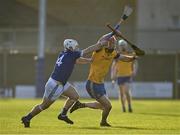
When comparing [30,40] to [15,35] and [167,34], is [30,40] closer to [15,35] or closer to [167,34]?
[15,35]

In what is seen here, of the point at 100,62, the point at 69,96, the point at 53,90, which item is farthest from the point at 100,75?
the point at 53,90

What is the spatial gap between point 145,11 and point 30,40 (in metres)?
8.30

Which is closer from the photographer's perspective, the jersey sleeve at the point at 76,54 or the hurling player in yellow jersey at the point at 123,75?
the jersey sleeve at the point at 76,54

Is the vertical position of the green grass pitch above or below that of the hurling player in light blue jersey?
below

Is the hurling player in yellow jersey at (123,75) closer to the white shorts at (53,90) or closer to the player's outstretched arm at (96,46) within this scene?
the player's outstretched arm at (96,46)

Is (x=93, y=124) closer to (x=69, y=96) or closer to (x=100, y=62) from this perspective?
(x=69, y=96)

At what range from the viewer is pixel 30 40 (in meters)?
45.8

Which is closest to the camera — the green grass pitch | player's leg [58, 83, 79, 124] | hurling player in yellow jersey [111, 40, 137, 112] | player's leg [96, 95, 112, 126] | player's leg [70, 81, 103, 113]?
the green grass pitch

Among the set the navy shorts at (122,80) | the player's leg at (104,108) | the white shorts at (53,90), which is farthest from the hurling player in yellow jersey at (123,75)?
the white shorts at (53,90)

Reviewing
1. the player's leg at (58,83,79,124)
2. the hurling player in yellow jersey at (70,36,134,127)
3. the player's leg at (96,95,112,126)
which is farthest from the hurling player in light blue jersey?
the player's leg at (96,95,112,126)

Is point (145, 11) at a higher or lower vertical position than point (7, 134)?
higher

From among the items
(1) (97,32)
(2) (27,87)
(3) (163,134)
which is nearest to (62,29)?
(1) (97,32)

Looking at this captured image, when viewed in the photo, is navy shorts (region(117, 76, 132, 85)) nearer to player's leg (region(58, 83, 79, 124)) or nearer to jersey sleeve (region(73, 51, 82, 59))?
player's leg (region(58, 83, 79, 124))

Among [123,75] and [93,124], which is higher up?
[123,75]
